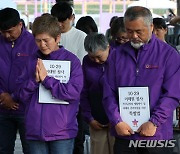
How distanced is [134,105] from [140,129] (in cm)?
19

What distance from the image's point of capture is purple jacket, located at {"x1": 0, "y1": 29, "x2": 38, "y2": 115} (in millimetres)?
5625

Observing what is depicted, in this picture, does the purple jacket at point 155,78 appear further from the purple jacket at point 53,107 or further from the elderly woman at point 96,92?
the elderly woman at point 96,92

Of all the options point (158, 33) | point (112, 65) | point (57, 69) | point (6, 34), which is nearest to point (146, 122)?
point (112, 65)

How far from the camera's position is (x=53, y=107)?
4.73 metres

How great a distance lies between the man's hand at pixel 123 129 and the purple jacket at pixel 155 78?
4 cm

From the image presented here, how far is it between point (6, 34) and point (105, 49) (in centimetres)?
99

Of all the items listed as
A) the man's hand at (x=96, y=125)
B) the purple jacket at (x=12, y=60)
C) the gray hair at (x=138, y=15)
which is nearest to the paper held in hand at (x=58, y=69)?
the gray hair at (x=138, y=15)

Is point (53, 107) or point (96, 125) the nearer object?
point (53, 107)

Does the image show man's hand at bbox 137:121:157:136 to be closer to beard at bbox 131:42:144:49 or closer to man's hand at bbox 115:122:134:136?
man's hand at bbox 115:122:134:136

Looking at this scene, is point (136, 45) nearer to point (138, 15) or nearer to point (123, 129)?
point (138, 15)

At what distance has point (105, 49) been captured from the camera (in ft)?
17.7

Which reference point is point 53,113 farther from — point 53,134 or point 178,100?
point 178,100

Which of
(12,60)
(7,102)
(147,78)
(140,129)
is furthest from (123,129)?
(12,60)

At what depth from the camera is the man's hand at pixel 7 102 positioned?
18.1 feet
